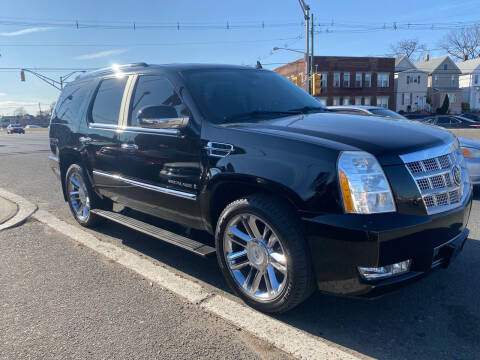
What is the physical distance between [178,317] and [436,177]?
6.78 ft

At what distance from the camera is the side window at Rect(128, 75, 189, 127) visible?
139 inches

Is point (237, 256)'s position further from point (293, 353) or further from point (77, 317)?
point (77, 317)

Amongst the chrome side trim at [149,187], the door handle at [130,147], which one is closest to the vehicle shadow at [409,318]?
the chrome side trim at [149,187]

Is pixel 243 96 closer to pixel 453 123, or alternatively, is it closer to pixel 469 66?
pixel 453 123

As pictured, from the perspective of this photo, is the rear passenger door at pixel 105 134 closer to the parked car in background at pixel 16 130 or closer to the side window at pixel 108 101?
the side window at pixel 108 101

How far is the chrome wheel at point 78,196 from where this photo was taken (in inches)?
204

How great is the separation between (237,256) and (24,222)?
12.7ft

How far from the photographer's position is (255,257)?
3.12 m

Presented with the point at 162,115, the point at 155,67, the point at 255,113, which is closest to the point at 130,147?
the point at 162,115

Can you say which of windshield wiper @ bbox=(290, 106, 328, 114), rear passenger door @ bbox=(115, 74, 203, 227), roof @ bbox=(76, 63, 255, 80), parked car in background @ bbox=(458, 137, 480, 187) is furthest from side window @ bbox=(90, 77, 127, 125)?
parked car in background @ bbox=(458, 137, 480, 187)

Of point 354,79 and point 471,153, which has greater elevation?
point 354,79

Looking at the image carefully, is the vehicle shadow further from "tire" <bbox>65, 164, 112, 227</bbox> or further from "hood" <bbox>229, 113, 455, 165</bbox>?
"tire" <bbox>65, 164, 112, 227</bbox>

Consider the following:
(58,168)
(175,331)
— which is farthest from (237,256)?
(58,168)

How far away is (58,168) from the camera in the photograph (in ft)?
18.9
